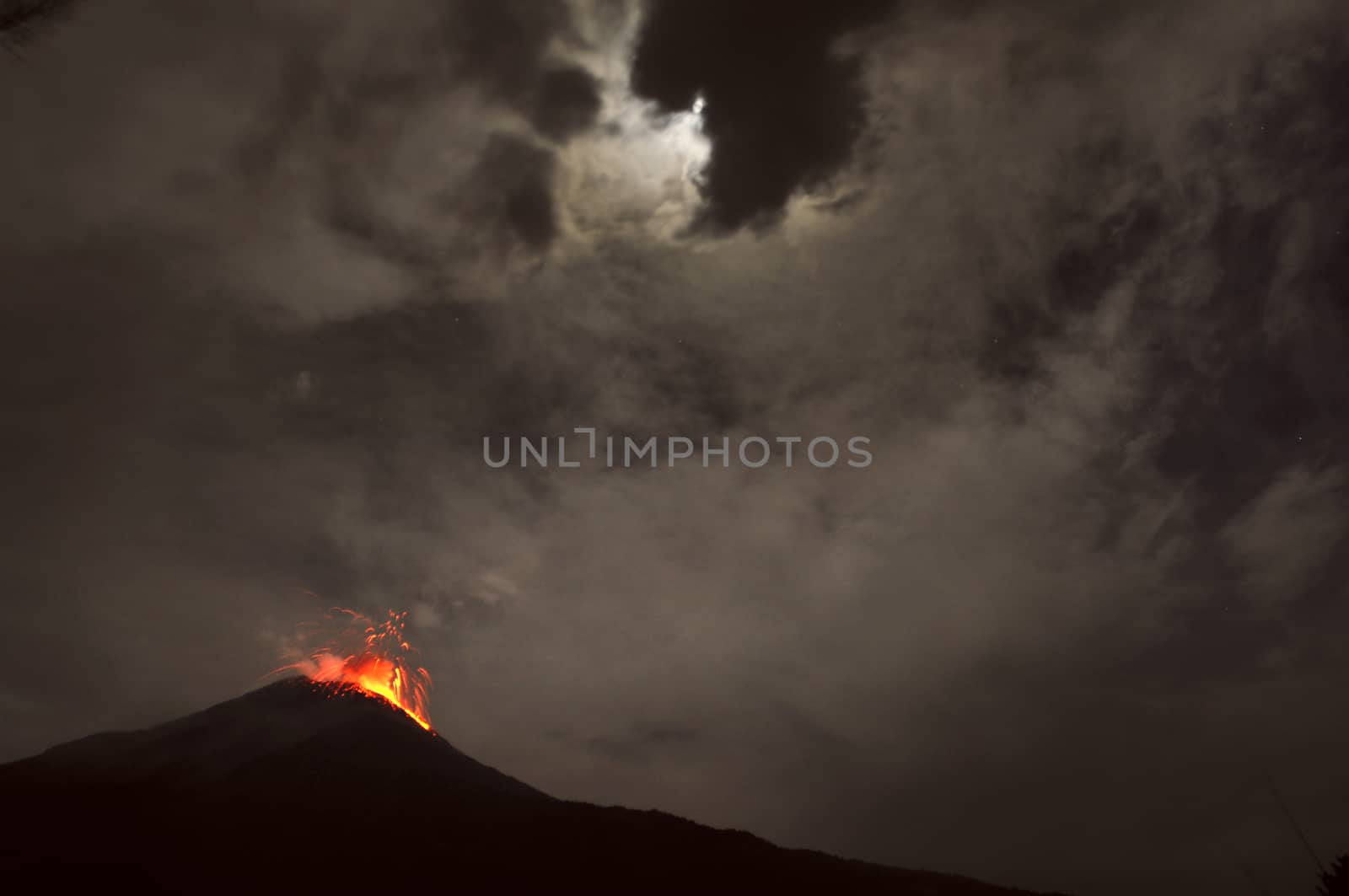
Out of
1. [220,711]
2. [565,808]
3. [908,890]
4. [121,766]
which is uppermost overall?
[220,711]

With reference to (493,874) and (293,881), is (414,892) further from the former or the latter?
(293,881)

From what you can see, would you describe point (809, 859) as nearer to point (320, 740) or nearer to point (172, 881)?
point (172, 881)

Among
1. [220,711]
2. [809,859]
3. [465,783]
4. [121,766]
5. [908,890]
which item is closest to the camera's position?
[908,890]

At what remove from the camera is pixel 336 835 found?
31.7 m

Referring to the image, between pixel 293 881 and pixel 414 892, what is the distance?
17.2ft

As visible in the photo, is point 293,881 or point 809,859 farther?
point 809,859

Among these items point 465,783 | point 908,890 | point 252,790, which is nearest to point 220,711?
point 252,790

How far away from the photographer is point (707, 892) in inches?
1134

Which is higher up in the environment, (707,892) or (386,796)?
(386,796)

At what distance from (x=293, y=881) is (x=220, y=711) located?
3207cm

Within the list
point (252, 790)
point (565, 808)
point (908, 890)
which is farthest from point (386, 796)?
point (908, 890)

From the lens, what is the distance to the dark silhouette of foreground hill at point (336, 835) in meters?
27.2

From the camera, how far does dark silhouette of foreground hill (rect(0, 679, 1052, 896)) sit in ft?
89.1

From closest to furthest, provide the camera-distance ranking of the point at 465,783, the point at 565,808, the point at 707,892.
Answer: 1. the point at 707,892
2. the point at 565,808
3. the point at 465,783
